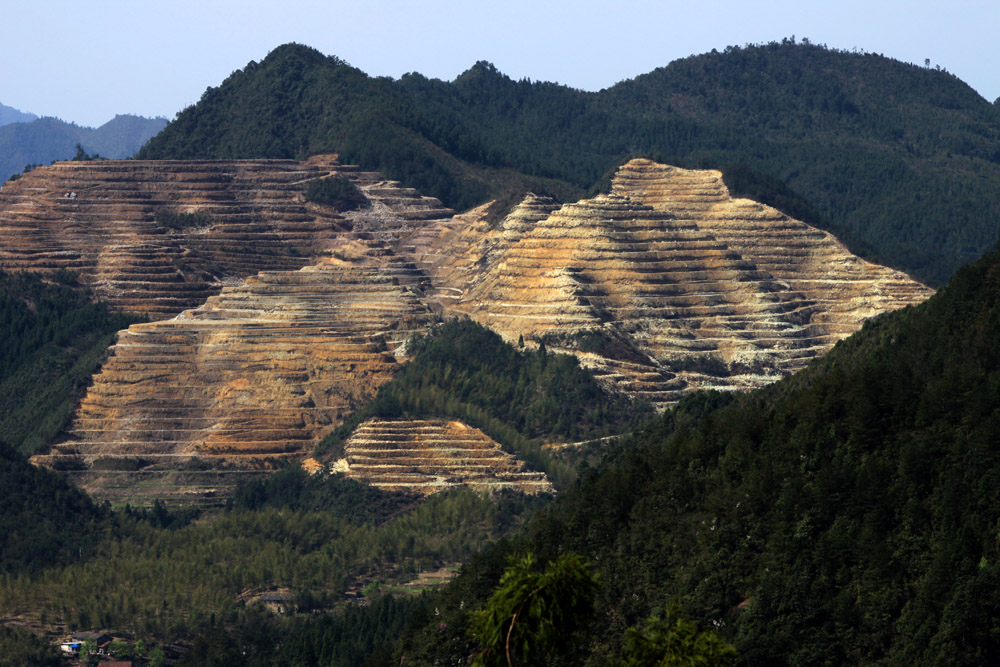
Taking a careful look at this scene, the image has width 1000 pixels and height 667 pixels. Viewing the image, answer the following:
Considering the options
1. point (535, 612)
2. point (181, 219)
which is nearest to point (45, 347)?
point (181, 219)

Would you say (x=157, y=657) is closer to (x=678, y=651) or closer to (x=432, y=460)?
(x=432, y=460)

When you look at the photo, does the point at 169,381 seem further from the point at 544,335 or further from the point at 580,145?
the point at 580,145

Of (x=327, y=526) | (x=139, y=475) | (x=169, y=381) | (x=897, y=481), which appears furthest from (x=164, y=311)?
(x=897, y=481)

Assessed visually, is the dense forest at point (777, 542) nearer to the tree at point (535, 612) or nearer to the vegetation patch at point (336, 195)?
the tree at point (535, 612)

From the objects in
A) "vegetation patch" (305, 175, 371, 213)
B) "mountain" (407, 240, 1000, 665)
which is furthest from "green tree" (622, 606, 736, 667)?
"vegetation patch" (305, 175, 371, 213)

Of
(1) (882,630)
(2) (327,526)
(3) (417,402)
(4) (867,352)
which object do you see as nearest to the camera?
(1) (882,630)

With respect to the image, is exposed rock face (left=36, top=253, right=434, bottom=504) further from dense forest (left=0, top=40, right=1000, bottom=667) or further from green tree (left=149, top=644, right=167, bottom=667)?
green tree (left=149, top=644, right=167, bottom=667)
